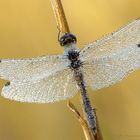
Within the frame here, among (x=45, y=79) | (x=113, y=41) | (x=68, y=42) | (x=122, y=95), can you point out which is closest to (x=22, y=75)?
(x=45, y=79)

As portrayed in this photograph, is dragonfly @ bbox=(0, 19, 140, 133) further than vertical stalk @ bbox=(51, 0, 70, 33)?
Yes

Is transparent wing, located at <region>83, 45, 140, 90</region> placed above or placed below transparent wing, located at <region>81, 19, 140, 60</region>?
below

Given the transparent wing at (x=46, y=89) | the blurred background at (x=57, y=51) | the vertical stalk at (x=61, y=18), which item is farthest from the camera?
the blurred background at (x=57, y=51)

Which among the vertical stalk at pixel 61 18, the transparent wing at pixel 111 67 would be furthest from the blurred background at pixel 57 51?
the vertical stalk at pixel 61 18

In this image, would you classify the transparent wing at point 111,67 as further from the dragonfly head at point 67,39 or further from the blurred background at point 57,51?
the blurred background at point 57,51

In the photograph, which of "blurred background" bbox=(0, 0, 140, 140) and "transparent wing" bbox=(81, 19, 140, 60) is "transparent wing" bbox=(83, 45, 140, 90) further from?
"blurred background" bbox=(0, 0, 140, 140)

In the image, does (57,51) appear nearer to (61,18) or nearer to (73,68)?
(73,68)

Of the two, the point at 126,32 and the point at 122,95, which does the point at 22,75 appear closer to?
the point at 126,32

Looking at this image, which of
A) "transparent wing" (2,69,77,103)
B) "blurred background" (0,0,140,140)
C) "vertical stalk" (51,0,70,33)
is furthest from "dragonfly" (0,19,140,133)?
"blurred background" (0,0,140,140)
